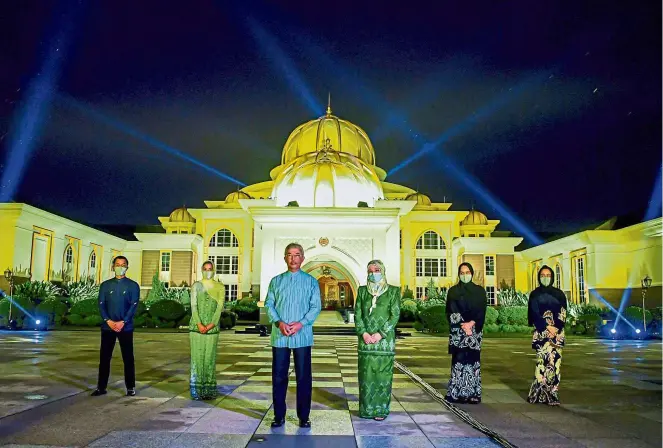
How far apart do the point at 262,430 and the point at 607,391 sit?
16.3 feet

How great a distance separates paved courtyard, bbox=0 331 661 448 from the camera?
4.77 m

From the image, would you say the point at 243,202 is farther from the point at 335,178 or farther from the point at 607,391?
the point at 607,391

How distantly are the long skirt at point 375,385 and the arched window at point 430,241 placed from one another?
30.8 metres

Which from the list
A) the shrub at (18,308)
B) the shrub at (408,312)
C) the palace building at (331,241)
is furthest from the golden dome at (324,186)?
the shrub at (18,308)

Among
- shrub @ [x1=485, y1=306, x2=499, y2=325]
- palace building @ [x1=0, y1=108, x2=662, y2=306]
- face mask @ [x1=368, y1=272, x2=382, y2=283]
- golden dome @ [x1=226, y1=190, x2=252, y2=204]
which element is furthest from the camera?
golden dome @ [x1=226, y1=190, x2=252, y2=204]

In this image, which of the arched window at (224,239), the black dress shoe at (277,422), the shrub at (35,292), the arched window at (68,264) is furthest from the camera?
the arched window at (224,239)

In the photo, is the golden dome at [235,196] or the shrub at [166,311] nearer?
the shrub at [166,311]

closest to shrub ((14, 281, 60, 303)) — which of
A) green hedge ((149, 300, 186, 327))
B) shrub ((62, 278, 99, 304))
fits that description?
shrub ((62, 278, 99, 304))

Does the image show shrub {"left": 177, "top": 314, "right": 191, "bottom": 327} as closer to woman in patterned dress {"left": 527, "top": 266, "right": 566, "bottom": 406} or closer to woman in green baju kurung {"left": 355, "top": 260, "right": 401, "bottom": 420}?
woman in patterned dress {"left": 527, "top": 266, "right": 566, "bottom": 406}

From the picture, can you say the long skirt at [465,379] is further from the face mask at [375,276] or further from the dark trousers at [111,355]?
the dark trousers at [111,355]

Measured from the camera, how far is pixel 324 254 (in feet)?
70.5

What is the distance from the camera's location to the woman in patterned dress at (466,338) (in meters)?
6.56

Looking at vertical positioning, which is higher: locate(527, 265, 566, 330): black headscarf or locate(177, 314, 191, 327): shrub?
locate(527, 265, 566, 330): black headscarf

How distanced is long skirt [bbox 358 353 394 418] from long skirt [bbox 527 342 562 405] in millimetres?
2095
